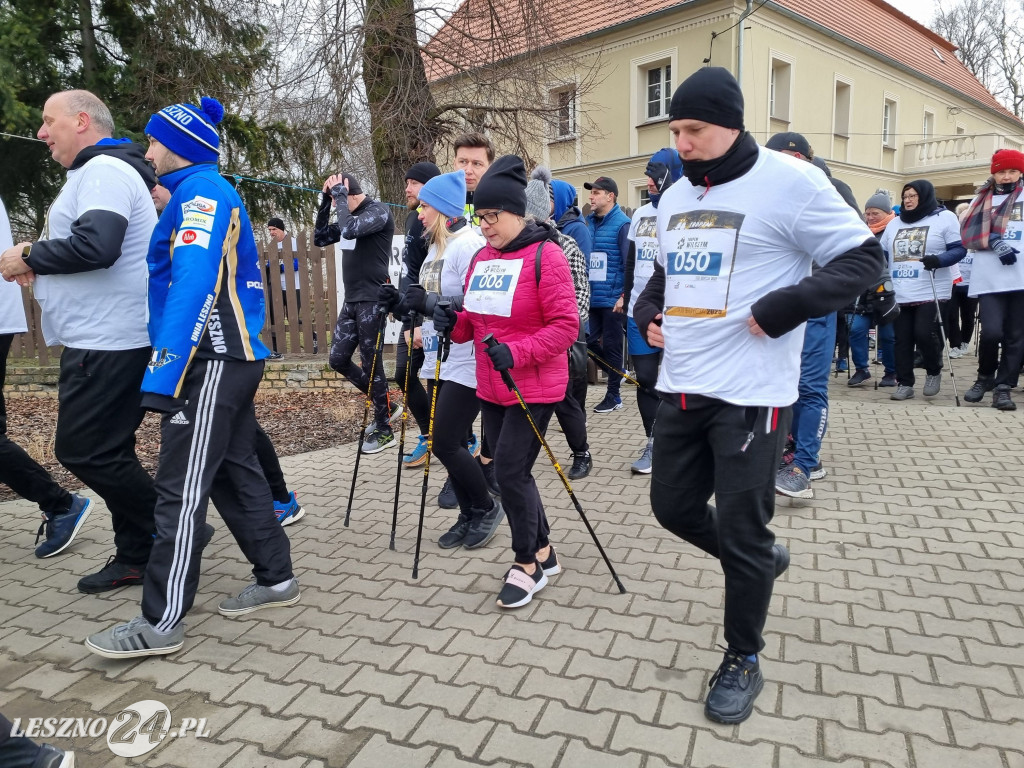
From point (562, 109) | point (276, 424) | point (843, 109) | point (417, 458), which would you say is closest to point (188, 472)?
point (417, 458)

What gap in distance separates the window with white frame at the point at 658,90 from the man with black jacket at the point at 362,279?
17.5 meters

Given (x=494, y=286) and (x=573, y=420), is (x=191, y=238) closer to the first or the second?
(x=494, y=286)

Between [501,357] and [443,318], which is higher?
[443,318]

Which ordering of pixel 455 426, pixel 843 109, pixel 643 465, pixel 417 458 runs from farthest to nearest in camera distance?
pixel 843 109, pixel 417 458, pixel 643 465, pixel 455 426

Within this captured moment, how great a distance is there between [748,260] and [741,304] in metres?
0.14

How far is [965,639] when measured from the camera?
2.96 meters

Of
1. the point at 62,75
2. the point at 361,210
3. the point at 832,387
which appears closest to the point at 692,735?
the point at 361,210

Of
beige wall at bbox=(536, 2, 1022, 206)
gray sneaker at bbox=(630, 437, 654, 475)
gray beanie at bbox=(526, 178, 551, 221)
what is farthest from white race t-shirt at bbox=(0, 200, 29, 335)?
beige wall at bbox=(536, 2, 1022, 206)

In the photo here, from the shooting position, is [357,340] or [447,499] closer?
[447,499]

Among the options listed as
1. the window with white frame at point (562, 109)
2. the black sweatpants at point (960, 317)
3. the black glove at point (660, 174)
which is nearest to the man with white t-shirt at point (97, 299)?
the black glove at point (660, 174)

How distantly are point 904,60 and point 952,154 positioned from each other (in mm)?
3963

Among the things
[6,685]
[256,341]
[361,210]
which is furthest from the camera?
[361,210]

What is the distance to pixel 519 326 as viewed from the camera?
337 cm

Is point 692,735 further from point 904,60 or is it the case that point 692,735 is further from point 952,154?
point 904,60
